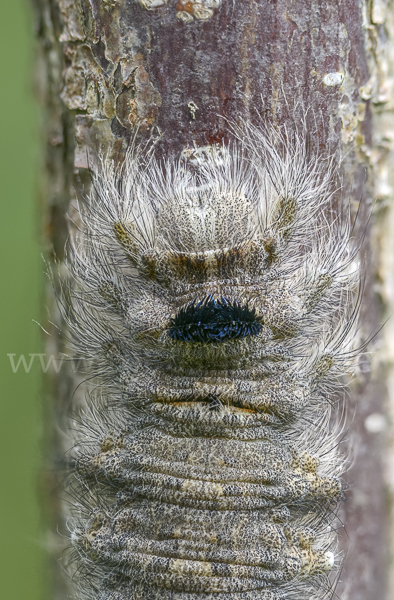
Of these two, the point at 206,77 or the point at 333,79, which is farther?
the point at 333,79

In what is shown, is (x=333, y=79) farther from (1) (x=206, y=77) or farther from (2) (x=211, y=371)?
(2) (x=211, y=371)

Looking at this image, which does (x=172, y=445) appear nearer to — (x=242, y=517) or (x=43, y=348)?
(x=242, y=517)

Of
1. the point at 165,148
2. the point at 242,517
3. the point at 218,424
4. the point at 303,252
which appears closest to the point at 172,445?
the point at 218,424

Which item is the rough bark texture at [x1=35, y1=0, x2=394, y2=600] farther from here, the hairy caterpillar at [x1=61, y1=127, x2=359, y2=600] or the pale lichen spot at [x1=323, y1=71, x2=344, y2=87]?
the hairy caterpillar at [x1=61, y1=127, x2=359, y2=600]

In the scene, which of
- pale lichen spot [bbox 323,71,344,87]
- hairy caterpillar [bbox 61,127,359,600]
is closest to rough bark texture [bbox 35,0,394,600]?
pale lichen spot [bbox 323,71,344,87]

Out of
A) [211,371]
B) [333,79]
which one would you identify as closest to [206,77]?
[333,79]
